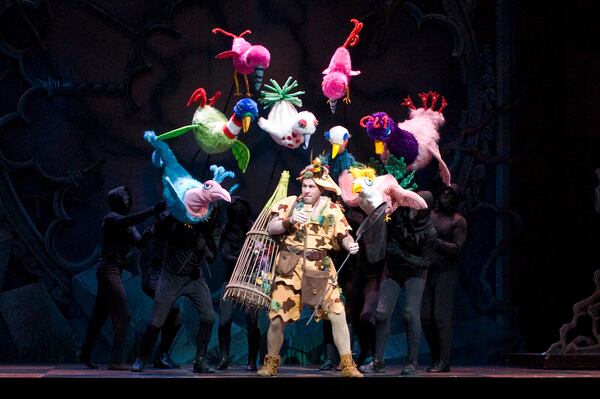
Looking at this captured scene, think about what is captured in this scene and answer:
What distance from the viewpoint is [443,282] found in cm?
727

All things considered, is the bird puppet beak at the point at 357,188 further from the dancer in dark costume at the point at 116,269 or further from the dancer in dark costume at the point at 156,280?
the dancer in dark costume at the point at 116,269

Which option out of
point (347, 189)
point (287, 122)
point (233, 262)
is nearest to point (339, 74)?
point (287, 122)

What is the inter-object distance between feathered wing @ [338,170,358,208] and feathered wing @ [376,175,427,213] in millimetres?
338

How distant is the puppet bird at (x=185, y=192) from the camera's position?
663cm

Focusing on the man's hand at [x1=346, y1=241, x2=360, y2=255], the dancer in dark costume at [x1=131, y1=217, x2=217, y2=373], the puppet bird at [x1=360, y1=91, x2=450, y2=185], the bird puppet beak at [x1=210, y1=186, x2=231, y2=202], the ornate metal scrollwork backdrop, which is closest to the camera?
the man's hand at [x1=346, y1=241, x2=360, y2=255]

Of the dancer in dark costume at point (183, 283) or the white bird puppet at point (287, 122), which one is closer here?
the dancer in dark costume at point (183, 283)

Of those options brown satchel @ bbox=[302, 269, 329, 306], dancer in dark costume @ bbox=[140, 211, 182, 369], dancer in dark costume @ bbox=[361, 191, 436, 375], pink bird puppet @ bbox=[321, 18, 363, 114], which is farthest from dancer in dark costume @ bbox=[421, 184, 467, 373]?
dancer in dark costume @ bbox=[140, 211, 182, 369]

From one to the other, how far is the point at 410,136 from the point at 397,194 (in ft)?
1.80

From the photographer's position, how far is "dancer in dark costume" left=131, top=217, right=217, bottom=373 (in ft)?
22.1

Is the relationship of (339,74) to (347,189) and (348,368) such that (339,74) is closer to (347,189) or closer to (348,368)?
(347,189)

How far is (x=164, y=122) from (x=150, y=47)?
0.68m

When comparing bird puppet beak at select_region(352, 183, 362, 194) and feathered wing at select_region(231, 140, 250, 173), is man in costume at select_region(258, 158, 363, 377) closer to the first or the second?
bird puppet beak at select_region(352, 183, 362, 194)
